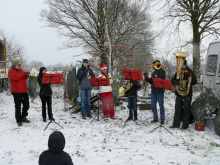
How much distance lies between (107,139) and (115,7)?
1111 cm

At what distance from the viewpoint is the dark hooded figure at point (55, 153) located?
2.10 meters

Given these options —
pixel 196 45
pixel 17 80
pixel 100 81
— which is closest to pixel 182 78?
pixel 100 81

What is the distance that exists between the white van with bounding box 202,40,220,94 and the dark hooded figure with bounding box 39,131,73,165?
5385 mm

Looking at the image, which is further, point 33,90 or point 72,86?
point 33,90

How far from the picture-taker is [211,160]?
4035mm

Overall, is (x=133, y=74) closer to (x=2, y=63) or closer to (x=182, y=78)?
(x=182, y=78)

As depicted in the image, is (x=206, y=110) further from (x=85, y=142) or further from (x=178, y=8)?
(x=178, y=8)

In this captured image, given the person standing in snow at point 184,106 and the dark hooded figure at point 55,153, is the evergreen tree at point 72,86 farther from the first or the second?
the dark hooded figure at point 55,153

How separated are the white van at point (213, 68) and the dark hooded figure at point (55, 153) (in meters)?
5.38

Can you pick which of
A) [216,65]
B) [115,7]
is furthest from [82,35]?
[216,65]

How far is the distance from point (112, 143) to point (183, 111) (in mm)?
2702

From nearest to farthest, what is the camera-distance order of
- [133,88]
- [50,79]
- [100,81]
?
[50,79] < [100,81] < [133,88]

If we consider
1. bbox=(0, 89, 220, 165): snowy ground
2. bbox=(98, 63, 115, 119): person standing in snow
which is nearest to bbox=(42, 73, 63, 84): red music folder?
bbox=(0, 89, 220, 165): snowy ground

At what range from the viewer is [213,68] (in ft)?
21.3
